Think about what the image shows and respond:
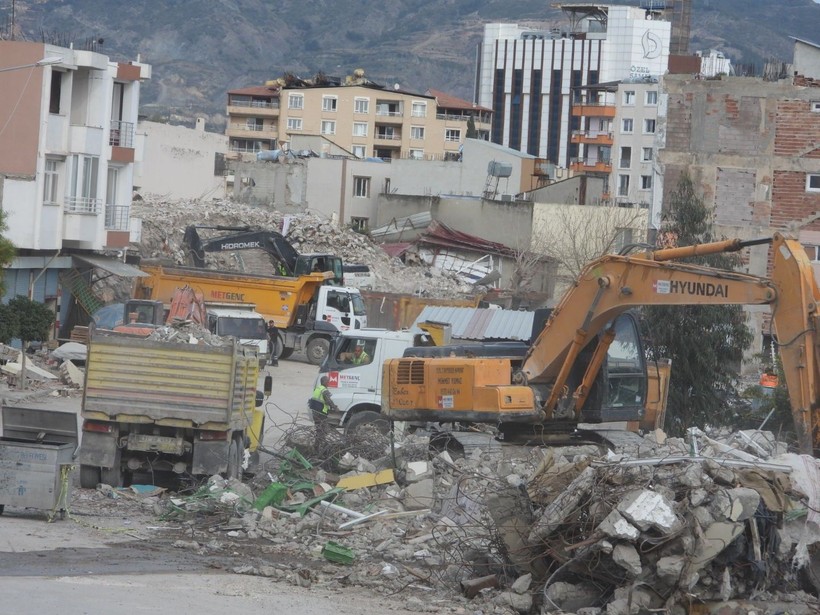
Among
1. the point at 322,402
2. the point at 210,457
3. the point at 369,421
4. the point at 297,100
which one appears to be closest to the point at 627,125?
the point at 297,100

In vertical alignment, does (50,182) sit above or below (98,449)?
above

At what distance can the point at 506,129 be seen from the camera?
193125mm

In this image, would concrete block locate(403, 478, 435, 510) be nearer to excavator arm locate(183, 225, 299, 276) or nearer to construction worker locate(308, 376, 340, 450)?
construction worker locate(308, 376, 340, 450)

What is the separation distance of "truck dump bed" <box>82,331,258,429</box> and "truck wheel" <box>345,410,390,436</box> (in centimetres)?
437

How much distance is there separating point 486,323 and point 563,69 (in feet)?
545

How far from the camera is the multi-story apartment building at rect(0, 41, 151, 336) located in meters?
38.6

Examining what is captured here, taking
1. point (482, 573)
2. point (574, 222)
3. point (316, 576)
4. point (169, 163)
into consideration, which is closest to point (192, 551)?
point (316, 576)

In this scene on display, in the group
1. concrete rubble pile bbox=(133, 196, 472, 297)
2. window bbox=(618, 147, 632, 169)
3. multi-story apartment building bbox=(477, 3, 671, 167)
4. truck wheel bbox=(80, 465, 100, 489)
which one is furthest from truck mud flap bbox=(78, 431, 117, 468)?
multi-story apartment building bbox=(477, 3, 671, 167)

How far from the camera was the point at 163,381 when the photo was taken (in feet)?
56.3

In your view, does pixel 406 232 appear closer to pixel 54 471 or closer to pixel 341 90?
pixel 341 90

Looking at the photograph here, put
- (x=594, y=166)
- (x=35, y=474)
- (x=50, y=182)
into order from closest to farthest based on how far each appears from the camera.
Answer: (x=35, y=474)
(x=50, y=182)
(x=594, y=166)

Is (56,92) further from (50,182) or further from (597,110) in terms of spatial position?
(597,110)

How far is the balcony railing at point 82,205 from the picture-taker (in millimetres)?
40500

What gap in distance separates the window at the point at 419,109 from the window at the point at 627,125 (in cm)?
1668
